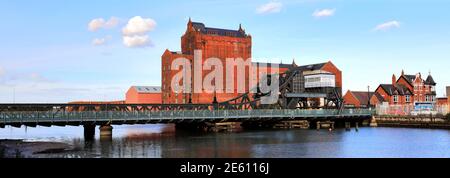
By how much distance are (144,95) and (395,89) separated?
92.2m

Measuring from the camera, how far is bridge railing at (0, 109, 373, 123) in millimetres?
56812

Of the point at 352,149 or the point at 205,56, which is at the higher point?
the point at 205,56

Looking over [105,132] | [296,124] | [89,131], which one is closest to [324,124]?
[296,124]

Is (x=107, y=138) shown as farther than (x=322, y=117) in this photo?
No

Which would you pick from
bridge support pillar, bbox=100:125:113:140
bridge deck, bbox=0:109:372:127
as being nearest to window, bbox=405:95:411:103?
bridge deck, bbox=0:109:372:127

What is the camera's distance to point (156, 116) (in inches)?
2650

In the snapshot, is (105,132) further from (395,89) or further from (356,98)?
(395,89)

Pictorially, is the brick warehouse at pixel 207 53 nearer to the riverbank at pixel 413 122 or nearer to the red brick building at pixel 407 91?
the red brick building at pixel 407 91

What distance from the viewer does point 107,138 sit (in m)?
63.5

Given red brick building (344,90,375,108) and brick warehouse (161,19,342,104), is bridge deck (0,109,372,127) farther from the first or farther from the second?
brick warehouse (161,19,342,104)

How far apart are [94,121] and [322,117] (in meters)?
43.3

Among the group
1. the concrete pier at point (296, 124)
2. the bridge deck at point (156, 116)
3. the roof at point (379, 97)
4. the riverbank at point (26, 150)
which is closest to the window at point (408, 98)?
the roof at point (379, 97)
